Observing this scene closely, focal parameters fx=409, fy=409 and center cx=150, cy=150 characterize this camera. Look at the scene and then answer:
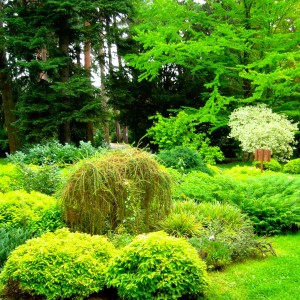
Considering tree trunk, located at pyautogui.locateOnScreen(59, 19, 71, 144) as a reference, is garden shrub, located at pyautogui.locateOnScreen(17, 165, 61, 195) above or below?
below

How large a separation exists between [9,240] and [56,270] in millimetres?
1224

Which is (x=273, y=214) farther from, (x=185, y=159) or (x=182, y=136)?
(x=182, y=136)

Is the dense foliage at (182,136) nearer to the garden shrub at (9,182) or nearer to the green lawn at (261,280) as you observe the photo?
the garden shrub at (9,182)

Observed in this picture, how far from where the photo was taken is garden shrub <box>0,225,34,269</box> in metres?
4.68

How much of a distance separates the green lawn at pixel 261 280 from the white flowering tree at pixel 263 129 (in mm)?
11563

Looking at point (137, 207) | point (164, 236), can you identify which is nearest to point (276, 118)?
point (137, 207)

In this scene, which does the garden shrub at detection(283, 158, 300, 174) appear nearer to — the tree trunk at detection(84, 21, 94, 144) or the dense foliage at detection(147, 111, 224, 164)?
the dense foliage at detection(147, 111, 224, 164)

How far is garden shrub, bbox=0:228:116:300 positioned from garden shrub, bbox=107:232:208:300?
23 cm

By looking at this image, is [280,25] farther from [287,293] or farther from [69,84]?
[287,293]

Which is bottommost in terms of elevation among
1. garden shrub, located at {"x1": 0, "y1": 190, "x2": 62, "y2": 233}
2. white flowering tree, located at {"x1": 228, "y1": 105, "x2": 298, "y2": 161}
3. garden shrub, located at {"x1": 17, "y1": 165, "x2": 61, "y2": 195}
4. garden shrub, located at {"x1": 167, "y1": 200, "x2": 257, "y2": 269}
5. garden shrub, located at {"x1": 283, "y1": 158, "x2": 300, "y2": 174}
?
garden shrub, located at {"x1": 283, "y1": 158, "x2": 300, "y2": 174}

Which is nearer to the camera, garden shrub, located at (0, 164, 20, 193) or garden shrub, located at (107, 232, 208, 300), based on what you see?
garden shrub, located at (107, 232, 208, 300)

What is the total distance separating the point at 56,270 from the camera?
12.9 ft

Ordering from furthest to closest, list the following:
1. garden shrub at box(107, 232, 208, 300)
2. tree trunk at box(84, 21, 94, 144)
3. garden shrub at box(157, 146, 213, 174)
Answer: tree trunk at box(84, 21, 94, 144), garden shrub at box(157, 146, 213, 174), garden shrub at box(107, 232, 208, 300)

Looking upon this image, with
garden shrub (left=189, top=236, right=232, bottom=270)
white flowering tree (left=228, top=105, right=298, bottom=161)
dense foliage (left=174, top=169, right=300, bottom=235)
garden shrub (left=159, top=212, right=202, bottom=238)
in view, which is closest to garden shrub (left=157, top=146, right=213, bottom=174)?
dense foliage (left=174, top=169, right=300, bottom=235)
